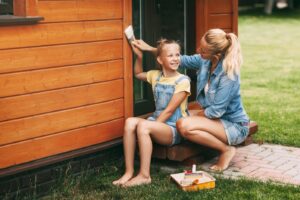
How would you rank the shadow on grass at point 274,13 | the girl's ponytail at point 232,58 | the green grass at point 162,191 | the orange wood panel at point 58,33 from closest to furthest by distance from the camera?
the orange wood panel at point 58,33 < the green grass at point 162,191 < the girl's ponytail at point 232,58 < the shadow on grass at point 274,13

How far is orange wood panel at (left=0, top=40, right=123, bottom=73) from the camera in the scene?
16.1ft

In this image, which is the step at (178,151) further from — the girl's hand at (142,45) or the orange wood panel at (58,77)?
the girl's hand at (142,45)

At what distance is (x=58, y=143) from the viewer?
17.7 ft

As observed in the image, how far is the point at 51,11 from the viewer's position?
520 cm

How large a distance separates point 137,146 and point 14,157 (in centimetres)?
141

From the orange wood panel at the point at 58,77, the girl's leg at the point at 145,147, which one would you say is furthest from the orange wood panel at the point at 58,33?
the girl's leg at the point at 145,147

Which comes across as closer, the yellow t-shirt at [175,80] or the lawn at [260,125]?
Result: the lawn at [260,125]

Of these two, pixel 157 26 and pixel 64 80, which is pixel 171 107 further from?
pixel 157 26

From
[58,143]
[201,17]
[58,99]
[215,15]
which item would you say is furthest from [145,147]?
[215,15]

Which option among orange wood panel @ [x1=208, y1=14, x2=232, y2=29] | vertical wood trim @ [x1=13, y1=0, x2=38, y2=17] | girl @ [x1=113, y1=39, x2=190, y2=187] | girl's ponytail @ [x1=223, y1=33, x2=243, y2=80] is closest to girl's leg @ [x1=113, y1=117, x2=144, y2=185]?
girl @ [x1=113, y1=39, x2=190, y2=187]

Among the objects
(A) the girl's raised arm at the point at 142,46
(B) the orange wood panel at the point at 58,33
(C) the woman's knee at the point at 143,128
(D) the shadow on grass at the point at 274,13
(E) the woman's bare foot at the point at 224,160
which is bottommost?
(E) the woman's bare foot at the point at 224,160

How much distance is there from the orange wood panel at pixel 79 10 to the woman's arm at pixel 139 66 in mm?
385

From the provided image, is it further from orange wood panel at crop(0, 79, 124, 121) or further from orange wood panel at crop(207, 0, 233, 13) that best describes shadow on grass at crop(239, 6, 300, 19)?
orange wood panel at crop(0, 79, 124, 121)

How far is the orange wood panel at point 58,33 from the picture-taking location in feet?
16.0
